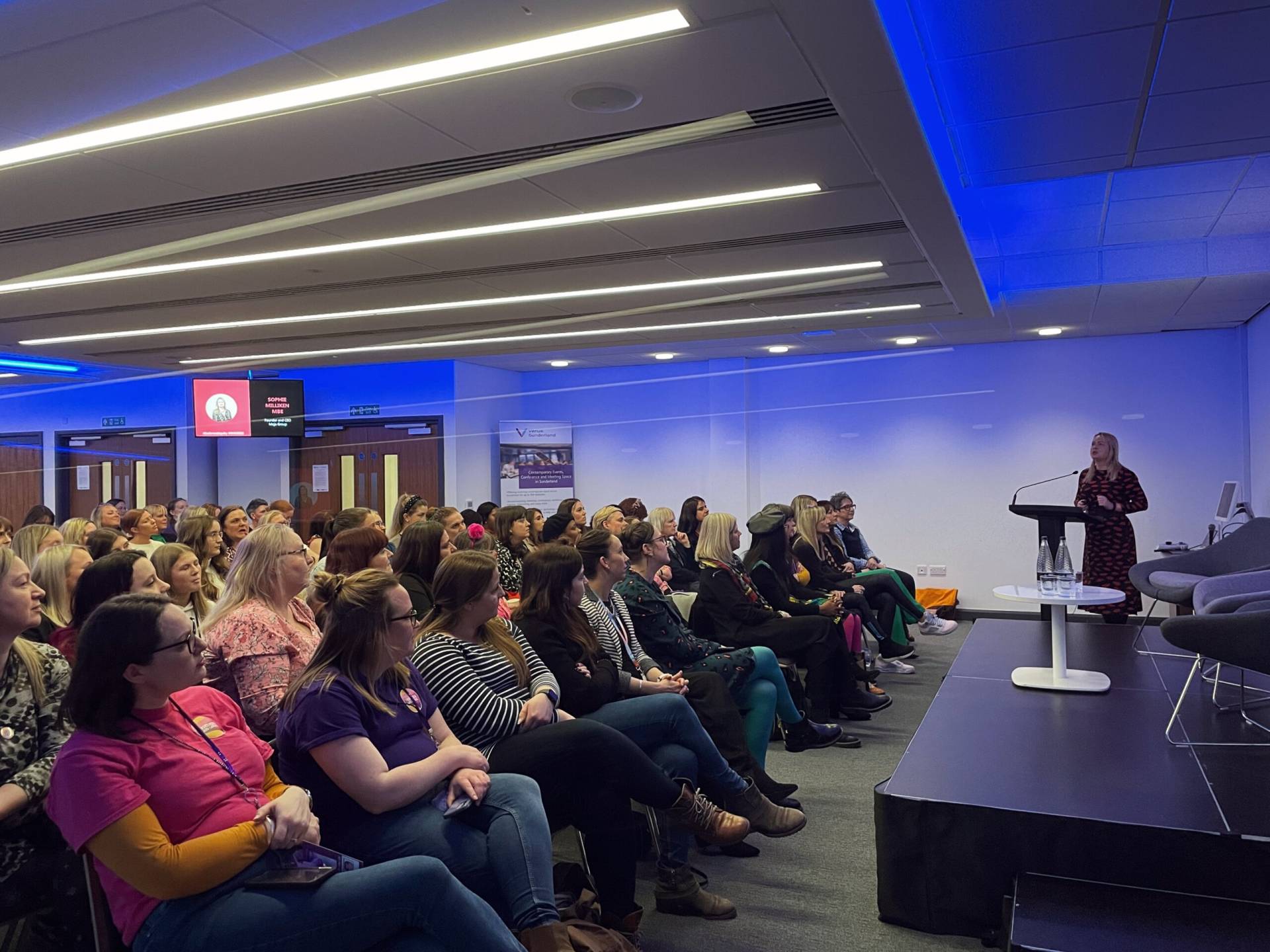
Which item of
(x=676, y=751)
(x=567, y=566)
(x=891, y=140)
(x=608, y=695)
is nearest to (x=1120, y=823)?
(x=676, y=751)

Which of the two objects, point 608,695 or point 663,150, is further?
point 663,150

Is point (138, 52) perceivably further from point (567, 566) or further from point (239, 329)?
point (239, 329)

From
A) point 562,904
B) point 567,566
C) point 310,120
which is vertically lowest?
point 562,904

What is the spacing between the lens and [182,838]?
1.81 meters

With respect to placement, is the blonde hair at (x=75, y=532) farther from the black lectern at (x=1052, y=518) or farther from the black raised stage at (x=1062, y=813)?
the black lectern at (x=1052, y=518)

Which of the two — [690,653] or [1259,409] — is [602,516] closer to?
[690,653]

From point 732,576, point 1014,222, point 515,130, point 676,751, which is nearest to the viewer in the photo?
point 676,751

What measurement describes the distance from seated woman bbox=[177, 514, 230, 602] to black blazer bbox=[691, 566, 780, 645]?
234 centimetres

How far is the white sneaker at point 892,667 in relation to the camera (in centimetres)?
661

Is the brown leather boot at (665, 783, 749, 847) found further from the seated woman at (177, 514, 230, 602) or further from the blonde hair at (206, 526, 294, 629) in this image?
the seated woman at (177, 514, 230, 602)

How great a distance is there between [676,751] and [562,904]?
1.95ft

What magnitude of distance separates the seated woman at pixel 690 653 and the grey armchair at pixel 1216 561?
217cm

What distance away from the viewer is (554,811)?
262 centimetres

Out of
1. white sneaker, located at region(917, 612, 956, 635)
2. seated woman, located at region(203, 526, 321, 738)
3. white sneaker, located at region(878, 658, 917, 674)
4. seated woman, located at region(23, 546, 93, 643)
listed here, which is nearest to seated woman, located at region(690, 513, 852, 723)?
white sneaker, located at region(878, 658, 917, 674)
